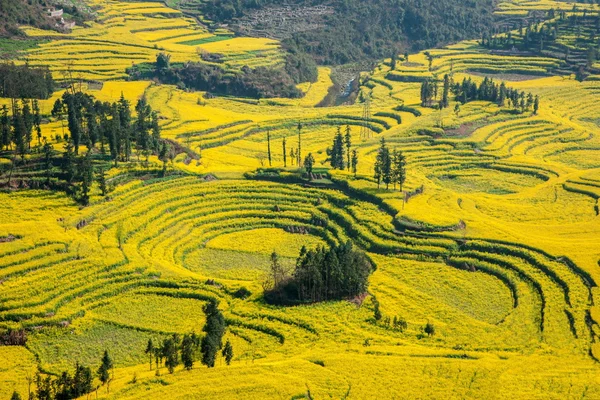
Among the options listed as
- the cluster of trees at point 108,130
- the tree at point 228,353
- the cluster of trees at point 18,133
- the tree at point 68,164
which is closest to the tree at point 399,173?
the cluster of trees at point 108,130

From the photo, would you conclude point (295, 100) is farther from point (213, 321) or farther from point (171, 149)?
point (213, 321)

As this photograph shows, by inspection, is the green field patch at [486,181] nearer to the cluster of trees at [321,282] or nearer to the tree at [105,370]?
the cluster of trees at [321,282]

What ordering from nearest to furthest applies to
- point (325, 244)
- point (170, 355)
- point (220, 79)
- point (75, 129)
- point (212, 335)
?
point (170, 355)
point (212, 335)
point (325, 244)
point (75, 129)
point (220, 79)

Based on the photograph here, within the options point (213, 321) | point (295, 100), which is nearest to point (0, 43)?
point (295, 100)

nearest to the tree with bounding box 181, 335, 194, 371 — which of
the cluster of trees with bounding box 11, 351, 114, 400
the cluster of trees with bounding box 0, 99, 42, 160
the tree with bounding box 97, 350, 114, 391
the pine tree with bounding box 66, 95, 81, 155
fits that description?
the tree with bounding box 97, 350, 114, 391

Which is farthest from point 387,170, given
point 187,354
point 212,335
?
point 187,354

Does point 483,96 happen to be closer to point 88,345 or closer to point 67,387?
point 88,345
